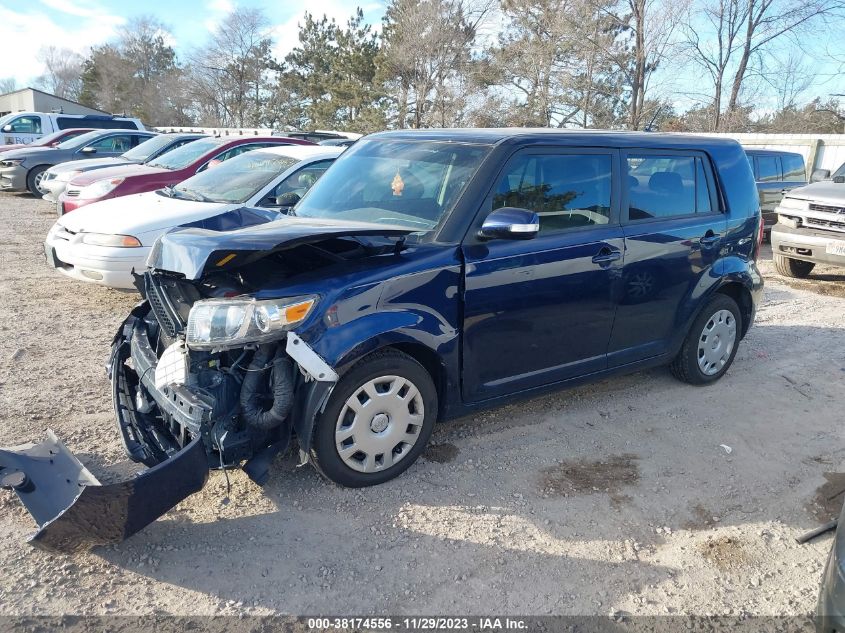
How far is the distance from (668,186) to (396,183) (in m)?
2.03

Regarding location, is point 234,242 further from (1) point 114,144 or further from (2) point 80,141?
(2) point 80,141

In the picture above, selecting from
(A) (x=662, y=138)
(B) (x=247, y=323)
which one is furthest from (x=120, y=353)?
(A) (x=662, y=138)

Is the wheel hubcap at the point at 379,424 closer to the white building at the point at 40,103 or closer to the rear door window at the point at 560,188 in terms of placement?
the rear door window at the point at 560,188

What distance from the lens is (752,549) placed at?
3.14 meters

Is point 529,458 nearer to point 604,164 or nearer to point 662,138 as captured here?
point 604,164

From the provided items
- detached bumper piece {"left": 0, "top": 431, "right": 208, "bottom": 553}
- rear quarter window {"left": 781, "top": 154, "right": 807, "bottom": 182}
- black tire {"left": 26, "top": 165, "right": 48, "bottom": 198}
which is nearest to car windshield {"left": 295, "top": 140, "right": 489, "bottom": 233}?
detached bumper piece {"left": 0, "top": 431, "right": 208, "bottom": 553}

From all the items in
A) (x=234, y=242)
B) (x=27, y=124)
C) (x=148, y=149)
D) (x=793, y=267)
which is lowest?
(x=793, y=267)

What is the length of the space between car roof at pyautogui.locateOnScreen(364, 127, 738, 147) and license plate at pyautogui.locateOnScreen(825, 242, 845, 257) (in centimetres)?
476

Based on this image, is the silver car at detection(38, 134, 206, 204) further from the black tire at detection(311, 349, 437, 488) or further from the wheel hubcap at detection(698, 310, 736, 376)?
the wheel hubcap at detection(698, 310, 736, 376)

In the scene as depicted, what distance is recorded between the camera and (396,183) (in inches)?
157

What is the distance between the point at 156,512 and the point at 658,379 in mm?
3972

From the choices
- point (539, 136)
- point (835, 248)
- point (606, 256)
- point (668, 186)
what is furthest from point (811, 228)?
point (539, 136)

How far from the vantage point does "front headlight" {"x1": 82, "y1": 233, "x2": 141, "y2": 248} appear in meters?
6.01

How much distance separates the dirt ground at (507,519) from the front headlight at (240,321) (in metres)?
0.90
